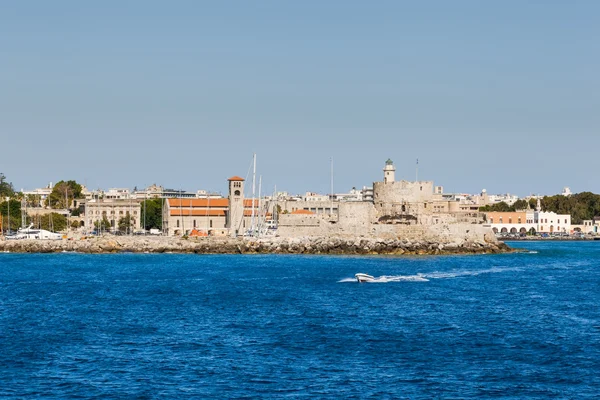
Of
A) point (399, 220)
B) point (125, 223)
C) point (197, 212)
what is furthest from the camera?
point (125, 223)

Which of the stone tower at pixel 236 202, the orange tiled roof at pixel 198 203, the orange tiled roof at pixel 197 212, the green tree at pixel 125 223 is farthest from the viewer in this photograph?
the green tree at pixel 125 223

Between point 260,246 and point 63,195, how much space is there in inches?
2763

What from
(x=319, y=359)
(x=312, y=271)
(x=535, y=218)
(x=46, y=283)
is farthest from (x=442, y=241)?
(x=535, y=218)

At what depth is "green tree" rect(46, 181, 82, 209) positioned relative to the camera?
126 metres

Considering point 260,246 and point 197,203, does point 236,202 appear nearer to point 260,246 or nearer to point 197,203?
point 197,203

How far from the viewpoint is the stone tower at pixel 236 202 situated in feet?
277

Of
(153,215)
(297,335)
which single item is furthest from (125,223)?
(297,335)

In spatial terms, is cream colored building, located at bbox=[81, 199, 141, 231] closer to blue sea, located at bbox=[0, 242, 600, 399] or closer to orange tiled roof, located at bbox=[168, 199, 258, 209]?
orange tiled roof, located at bbox=[168, 199, 258, 209]

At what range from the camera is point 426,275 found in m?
44.6

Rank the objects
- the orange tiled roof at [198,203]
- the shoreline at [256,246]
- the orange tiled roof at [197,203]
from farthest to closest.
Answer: the orange tiled roof at [197,203] < the orange tiled roof at [198,203] < the shoreline at [256,246]

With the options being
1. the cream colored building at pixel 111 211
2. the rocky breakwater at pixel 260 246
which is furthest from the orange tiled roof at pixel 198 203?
the rocky breakwater at pixel 260 246

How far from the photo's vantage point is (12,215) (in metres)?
98.3

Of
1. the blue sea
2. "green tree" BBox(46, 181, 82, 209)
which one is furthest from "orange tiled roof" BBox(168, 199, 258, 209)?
the blue sea

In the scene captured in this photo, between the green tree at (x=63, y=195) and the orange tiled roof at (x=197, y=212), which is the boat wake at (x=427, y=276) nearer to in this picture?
the orange tiled roof at (x=197, y=212)
